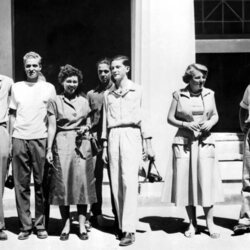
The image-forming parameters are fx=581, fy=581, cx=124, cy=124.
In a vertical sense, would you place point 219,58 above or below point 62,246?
→ above

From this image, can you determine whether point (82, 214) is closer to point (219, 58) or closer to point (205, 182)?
point (205, 182)

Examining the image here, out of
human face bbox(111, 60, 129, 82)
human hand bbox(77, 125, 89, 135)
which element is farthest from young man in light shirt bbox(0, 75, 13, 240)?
human face bbox(111, 60, 129, 82)

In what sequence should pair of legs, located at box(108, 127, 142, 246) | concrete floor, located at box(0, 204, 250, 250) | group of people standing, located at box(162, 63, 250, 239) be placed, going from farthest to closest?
1. group of people standing, located at box(162, 63, 250, 239)
2. pair of legs, located at box(108, 127, 142, 246)
3. concrete floor, located at box(0, 204, 250, 250)

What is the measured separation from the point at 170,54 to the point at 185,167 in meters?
2.35

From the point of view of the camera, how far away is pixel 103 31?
385 inches

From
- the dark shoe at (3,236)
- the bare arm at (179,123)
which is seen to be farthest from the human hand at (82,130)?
the dark shoe at (3,236)

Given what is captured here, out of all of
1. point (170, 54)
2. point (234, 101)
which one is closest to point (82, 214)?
point (170, 54)

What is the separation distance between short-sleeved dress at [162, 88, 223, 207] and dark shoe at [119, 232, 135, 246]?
65 cm

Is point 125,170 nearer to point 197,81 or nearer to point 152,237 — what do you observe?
point 152,237

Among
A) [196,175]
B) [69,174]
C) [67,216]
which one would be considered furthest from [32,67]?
[196,175]

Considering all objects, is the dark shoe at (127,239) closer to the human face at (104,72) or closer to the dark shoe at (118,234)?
the dark shoe at (118,234)

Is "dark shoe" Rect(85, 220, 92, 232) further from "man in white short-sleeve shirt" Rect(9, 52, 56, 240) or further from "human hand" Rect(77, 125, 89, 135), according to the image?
"human hand" Rect(77, 125, 89, 135)

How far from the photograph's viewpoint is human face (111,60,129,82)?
6.26 metres

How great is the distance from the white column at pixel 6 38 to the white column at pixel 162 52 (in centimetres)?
189
